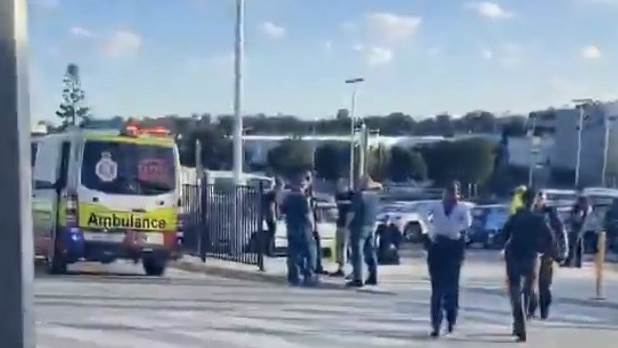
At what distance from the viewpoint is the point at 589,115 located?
19.9 m

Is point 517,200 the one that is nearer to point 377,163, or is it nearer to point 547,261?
point 547,261

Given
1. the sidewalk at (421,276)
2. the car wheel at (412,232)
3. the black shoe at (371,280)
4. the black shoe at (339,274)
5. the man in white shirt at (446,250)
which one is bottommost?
the sidewalk at (421,276)

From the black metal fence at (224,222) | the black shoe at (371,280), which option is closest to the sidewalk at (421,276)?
the black shoe at (371,280)

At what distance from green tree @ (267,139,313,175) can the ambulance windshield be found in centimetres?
229

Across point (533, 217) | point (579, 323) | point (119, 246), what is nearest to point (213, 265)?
point (119, 246)

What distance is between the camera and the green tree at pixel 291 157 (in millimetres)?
20202

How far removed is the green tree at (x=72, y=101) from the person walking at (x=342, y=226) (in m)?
3.97

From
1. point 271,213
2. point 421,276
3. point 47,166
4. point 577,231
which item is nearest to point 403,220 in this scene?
point 421,276

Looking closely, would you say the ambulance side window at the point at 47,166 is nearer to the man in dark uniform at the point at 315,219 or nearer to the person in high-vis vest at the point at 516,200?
the man in dark uniform at the point at 315,219

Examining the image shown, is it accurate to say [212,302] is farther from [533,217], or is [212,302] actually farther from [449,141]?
[533,217]

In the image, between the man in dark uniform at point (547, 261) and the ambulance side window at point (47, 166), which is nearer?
the man in dark uniform at point (547, 261)

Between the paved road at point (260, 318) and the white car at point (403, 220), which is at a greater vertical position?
the white car at point (403, 220)

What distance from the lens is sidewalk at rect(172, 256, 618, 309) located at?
905 inches

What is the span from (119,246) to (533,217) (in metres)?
10.1
